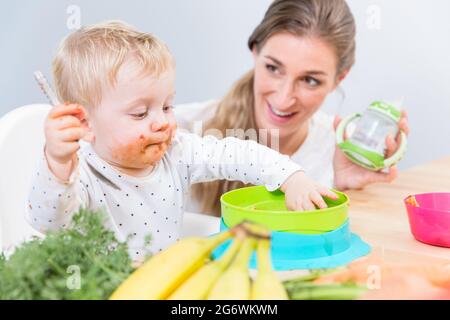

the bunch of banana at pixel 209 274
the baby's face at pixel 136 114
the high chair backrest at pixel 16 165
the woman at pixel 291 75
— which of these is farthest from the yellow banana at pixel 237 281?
the woman at pixel 291 75

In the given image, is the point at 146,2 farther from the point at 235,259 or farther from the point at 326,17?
the point at 235,259

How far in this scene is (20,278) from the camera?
0.53 m

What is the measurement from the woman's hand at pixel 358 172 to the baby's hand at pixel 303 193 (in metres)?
0.45

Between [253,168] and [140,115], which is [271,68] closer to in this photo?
[253,168]

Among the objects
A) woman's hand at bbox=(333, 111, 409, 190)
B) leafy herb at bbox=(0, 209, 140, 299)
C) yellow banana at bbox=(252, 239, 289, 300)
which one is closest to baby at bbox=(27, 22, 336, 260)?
leafy herb at bbox=(0, 209, 140, 299)

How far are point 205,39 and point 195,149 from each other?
33.3 inches

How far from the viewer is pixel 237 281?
1.62 feet

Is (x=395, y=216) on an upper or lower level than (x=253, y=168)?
lower

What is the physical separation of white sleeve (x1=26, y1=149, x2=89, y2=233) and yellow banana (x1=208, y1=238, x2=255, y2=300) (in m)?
0.31

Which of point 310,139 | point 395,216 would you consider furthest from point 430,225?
point 310,139

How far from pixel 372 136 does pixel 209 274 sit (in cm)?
87

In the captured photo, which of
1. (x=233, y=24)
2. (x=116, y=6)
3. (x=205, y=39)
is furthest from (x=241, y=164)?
(x=233, y=24)

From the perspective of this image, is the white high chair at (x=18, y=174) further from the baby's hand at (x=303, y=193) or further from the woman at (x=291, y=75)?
the woman at (x=291, y=75)

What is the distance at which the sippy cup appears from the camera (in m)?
1.29
